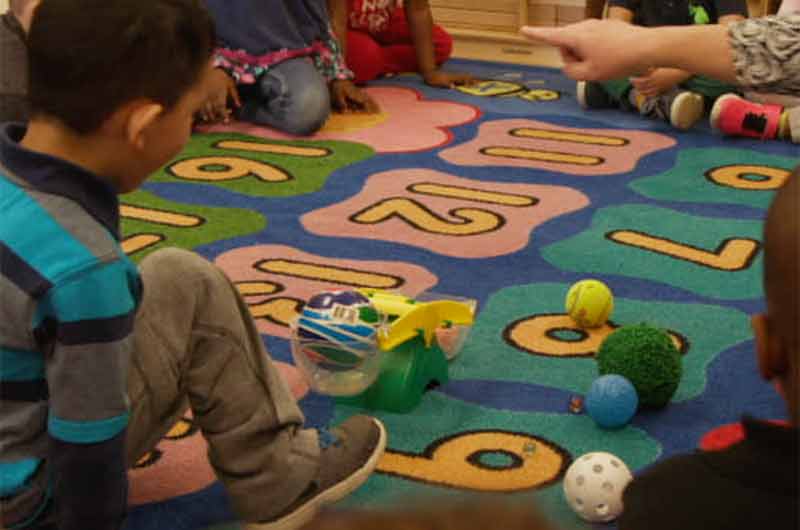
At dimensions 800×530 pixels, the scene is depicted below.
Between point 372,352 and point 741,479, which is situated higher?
point 741,479

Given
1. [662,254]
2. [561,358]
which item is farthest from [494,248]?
[561,358]

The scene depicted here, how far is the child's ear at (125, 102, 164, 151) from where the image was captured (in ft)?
3.16

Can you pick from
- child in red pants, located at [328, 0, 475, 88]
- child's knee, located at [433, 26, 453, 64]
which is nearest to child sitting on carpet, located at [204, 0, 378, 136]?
child in red pants, located at [328, 0, 475, 88]

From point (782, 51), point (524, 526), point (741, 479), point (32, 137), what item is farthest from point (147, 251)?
point (524, 526)

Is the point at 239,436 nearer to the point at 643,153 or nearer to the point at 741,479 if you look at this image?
the point at 741,479

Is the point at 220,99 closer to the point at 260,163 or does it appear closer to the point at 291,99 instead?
the point at 291,99

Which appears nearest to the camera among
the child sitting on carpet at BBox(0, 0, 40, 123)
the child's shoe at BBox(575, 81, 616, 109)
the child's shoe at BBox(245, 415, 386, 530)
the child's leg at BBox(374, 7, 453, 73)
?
the child's shoe at BBox(245, 415, 386, 530)

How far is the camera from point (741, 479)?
0.67m

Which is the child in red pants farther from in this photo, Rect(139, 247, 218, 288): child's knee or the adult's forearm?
Rect(139, 247, 218, 288): child's knee

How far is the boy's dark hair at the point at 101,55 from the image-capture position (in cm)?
92

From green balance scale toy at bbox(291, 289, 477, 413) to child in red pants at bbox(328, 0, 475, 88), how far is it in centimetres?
178

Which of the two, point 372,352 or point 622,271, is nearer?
point 372,352

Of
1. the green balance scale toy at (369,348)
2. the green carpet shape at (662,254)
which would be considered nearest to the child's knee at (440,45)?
the green carpet shape at (662,254)

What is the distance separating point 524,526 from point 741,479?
37cm
